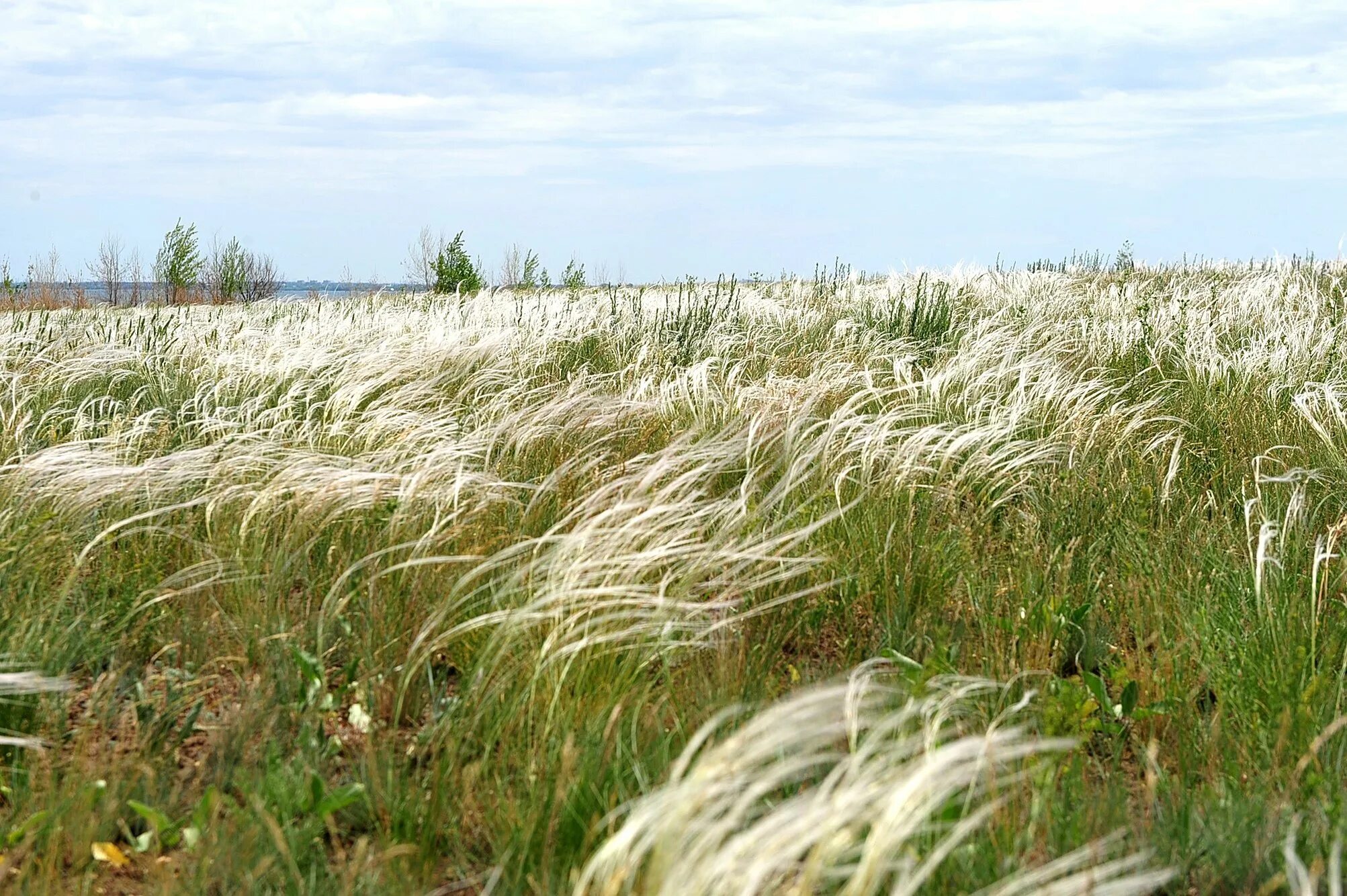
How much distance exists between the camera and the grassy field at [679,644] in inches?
63.6

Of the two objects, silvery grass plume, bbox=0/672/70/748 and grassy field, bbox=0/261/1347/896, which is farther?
silvery grass plume, bbox=0/672/70/748

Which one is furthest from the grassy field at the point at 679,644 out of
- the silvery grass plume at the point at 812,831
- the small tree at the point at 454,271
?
the small tree at the point at 454,271

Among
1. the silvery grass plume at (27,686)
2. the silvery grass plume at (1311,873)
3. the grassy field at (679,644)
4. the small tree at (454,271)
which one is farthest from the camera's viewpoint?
the small tree at (454,271)

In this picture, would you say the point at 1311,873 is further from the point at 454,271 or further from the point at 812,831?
the point at 454,271

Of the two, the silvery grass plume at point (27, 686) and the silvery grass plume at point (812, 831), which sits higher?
the silvery grass plume at point (812, 831)

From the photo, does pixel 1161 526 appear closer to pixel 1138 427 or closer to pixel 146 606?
pixel 1138 427

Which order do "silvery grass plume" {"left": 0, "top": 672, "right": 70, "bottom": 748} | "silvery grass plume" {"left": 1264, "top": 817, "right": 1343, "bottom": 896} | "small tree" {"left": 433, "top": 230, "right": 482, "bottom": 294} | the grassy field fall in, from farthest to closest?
"small tree" {"left": 433, "top": 230, "right": 482, "bottom": 294} → "silvery grass plume" {"left": 0, "top": 672, "right": 70, "bottom": 748} → the grassy field → "silvery grass plume" {"left": 1264, "top": 817, "right": 1343, "bottom": 896}

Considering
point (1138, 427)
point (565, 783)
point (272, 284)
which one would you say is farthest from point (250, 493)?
point (272, 284)

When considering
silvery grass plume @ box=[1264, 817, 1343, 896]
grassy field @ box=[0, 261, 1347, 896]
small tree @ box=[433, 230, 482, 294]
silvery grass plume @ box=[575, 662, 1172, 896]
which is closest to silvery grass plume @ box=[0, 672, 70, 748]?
grassy field @ box=[0, 261, 1347, 896]

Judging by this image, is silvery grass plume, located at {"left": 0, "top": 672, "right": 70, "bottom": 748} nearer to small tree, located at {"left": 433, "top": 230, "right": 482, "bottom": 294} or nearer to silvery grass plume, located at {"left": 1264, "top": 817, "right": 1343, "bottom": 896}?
silvery grass plume, located at {"left": 1264, "top": 817, "right": 1343, "bottom": 896}

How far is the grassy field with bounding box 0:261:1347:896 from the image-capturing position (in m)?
1.61

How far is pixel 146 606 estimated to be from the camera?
2.51 m

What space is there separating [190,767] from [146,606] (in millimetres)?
→ 529

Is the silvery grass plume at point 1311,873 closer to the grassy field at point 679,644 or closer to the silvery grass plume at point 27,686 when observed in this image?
the grassy field at point 679,644
